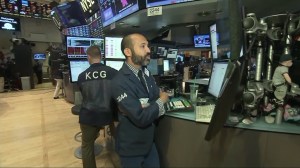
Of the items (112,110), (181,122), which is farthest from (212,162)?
(112,110)

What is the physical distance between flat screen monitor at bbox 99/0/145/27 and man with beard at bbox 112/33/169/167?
89cm

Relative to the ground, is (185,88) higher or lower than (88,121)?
higher

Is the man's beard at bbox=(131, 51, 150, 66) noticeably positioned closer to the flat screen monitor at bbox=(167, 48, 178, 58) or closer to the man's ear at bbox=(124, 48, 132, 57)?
the man's ear at bbox=(124, 48, 132, 57)

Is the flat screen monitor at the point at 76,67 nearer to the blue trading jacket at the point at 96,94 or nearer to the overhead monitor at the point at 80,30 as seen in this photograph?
the blue trading jacket at the point at 96,94

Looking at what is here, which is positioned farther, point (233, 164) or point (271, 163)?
point (233, 164)

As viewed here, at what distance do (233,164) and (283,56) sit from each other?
2.39 ft

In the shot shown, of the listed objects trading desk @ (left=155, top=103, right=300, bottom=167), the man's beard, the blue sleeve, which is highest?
the man's beard

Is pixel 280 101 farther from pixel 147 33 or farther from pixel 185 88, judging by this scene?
pixel 147 33

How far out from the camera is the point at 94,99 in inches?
83.5

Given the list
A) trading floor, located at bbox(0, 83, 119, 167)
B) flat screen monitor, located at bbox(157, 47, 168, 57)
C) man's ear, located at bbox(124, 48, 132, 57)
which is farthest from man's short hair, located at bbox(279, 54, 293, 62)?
flat screen monitor, located at bbox(157, 47, 168, 57)

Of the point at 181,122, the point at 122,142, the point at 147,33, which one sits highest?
the point at 147,33

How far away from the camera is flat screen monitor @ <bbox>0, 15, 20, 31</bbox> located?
9086 mm

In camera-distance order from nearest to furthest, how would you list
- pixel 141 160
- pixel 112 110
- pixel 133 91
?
pixel 133 91 < pixel 141 160 < pixel 112 110

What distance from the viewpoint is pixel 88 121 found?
2123 millimetres
